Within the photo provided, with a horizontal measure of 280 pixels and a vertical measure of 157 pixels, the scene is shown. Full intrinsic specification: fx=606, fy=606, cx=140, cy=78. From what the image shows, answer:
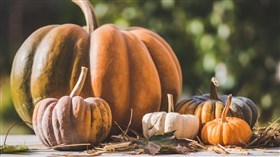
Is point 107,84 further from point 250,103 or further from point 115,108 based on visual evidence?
point 250,103

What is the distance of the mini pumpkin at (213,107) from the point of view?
Answer: 1.95m

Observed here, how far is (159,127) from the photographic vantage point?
5.99 feet

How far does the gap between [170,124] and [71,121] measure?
30 cm

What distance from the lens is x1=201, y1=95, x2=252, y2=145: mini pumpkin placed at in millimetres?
1809

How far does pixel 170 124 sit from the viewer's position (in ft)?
5.98

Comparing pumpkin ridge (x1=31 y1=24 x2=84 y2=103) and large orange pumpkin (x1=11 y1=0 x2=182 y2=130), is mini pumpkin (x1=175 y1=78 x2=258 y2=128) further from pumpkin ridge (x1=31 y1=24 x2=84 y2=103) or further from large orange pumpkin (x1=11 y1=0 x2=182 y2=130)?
pumpkin ridge (x1=31 y1=24 x2=84 y2=103)

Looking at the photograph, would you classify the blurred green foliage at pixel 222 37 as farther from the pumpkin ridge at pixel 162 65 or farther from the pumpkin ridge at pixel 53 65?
the pumpkin ridge at pixel 53 65

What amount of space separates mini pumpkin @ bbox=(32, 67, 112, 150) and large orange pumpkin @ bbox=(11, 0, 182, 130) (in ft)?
0.67

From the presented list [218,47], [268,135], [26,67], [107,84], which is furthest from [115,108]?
[218,47]

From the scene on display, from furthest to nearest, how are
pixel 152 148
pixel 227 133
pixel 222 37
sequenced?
pixel 222 37 → pixel 227 133 → pixel 152 148

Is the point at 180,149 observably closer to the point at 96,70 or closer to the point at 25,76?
the point at 96,70

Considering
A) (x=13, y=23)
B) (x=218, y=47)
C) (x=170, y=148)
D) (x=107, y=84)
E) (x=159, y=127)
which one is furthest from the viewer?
(x=13, y=23)

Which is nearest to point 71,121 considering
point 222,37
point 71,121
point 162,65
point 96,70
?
point 71,121

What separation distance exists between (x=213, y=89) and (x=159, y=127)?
0.95ft
